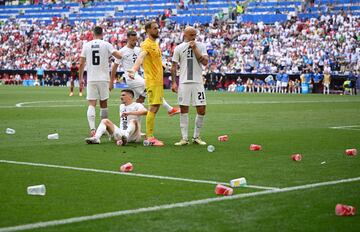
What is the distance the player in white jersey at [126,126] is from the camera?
13578 mm

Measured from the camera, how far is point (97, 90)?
15320 millimetres

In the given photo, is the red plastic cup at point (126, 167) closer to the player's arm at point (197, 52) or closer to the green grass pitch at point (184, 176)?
the green grass pitch at point (184, 176)

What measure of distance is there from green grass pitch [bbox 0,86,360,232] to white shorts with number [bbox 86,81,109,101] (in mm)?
883

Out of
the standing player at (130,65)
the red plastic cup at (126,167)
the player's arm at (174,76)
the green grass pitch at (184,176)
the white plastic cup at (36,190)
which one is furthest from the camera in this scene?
the standing player at (130,65)

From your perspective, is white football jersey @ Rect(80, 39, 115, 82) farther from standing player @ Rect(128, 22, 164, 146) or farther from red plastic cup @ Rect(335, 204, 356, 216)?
red plastic cup @ Rect(335, 204, 356, 216)

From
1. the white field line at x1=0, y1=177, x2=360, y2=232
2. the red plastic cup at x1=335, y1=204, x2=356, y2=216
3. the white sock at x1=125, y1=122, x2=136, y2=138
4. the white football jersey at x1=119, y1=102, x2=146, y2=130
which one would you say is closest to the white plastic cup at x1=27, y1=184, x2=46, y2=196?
the white field line at x1=0, y1=177, x2=360, y2=232

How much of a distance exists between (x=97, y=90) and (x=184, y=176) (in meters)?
6.13

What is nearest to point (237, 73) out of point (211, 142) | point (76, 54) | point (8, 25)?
point (76, 54)

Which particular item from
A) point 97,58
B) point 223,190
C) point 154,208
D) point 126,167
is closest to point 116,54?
point 97,58

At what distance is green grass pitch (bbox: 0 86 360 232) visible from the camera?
6871mm

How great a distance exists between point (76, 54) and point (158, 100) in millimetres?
49800

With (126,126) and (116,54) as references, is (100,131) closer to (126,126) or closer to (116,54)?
(126,126)

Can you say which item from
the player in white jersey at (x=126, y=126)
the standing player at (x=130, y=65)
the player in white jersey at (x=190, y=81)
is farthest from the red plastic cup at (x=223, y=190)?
the standing player at (x=130, y=65)

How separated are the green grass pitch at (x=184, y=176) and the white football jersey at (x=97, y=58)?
1.30m
